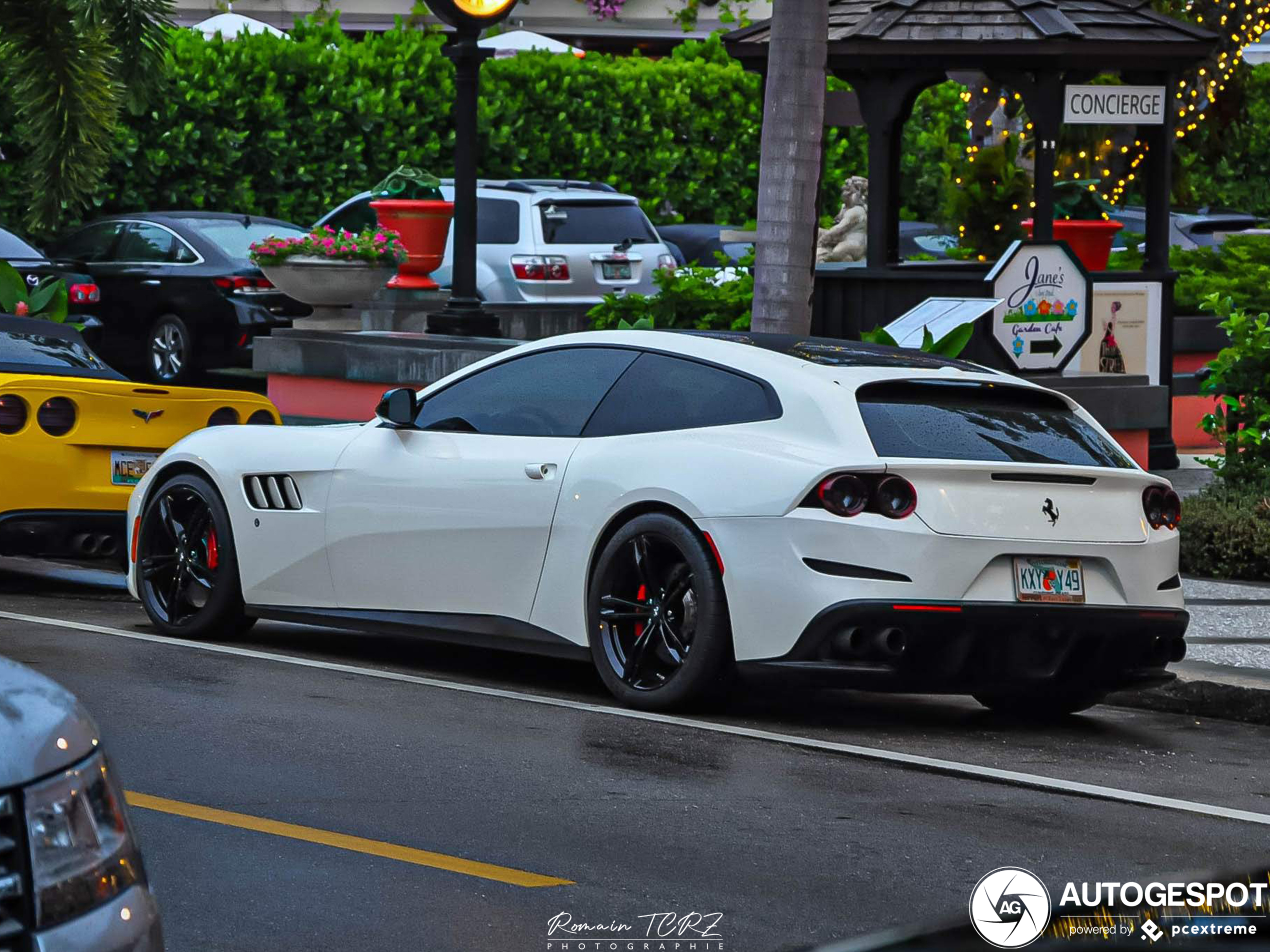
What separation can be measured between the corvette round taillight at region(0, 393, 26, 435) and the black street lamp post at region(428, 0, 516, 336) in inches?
188

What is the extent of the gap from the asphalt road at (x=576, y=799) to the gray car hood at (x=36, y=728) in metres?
1.48

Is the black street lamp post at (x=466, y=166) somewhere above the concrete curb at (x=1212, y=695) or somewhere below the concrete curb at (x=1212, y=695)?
above

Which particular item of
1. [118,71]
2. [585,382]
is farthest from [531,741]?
[118,71]

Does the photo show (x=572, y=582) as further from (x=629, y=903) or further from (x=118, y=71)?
(x=118, y=71)

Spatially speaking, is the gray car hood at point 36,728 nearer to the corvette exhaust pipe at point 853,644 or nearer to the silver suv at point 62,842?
the silver suv at point 62,842

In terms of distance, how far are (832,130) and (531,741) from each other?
842 inches

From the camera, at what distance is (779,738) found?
7.31m

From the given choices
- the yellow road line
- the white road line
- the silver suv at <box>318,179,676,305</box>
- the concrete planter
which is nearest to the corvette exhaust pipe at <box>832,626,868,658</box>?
the white road line

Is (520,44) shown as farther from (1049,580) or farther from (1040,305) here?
(1049,580)

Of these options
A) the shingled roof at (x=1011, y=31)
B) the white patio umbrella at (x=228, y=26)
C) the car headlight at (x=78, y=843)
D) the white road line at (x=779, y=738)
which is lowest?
the white road line at (x=779, y=738)

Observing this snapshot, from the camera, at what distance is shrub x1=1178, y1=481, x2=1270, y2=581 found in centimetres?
1118

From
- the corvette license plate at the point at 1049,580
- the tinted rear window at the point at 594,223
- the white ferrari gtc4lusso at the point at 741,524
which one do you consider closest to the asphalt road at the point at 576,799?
the white ferrari gtc4lusso at the point at 741,524

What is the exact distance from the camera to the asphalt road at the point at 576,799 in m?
4.98

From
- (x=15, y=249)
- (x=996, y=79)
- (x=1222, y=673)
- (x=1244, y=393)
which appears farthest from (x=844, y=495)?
(x=15, y=249)
